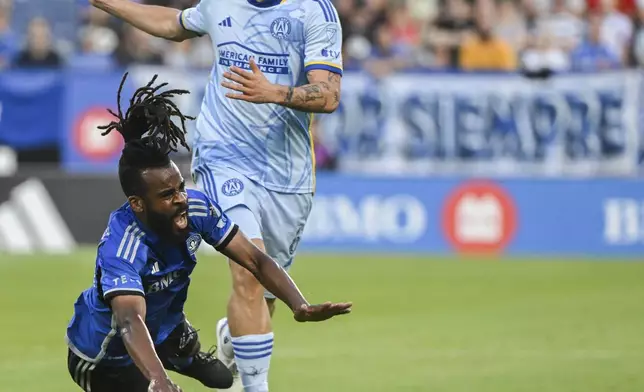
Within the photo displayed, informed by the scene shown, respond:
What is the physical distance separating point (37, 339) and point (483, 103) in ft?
26.7

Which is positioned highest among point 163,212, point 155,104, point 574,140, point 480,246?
point 155,104

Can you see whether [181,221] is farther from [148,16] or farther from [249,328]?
[148,16]

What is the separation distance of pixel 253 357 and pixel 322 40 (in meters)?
1.77

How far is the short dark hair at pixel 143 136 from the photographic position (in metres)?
5.80

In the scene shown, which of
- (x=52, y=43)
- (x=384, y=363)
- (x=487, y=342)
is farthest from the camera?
(x=52, y=43)

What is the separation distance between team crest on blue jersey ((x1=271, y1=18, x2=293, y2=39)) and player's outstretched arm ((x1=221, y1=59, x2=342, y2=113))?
31 centimetres

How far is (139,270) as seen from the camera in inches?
228

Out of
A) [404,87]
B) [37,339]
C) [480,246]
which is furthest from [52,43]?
[37,339]

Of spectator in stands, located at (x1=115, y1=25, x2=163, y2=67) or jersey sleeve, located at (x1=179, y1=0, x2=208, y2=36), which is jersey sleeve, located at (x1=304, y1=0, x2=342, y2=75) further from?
spectator in stands, located at (x1=115, y1=25, x2=163, y2=67)

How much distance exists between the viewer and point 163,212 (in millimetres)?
5797

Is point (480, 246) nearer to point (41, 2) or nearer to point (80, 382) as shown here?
point (41, 2)

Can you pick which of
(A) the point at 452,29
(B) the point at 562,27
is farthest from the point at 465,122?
(B) the point at 562,27

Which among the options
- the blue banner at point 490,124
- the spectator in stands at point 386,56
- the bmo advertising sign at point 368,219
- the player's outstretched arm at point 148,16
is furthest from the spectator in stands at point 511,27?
the player's outstretched arm at point 148,16

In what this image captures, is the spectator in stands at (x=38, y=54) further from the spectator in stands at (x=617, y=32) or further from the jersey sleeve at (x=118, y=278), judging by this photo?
the jersey sleeve at (x=118, y=278)
